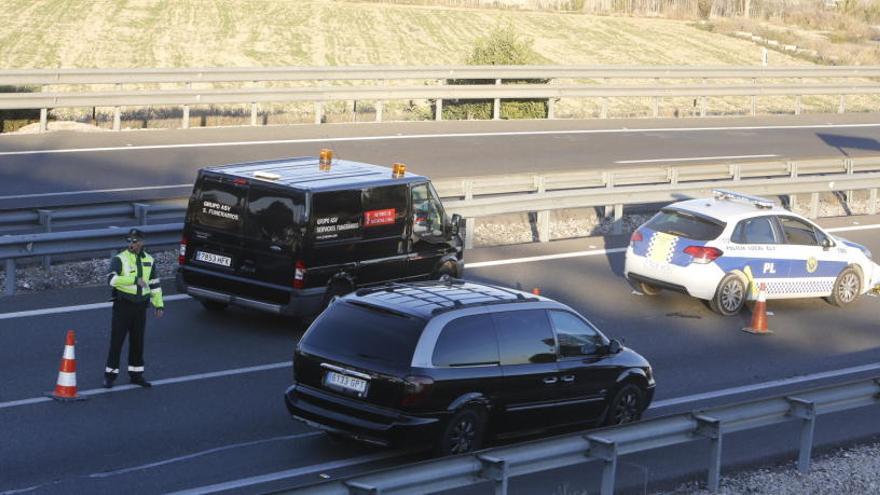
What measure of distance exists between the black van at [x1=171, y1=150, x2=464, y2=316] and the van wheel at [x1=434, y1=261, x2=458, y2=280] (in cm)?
89

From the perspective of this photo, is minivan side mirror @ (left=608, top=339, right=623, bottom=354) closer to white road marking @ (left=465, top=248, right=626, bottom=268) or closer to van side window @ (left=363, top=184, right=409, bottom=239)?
van side window @ (left=363, top=184, right=409, bottom=239)

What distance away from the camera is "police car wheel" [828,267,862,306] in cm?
1955

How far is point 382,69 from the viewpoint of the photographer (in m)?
33.4

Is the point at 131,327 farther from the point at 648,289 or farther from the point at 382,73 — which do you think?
the point at 382,73

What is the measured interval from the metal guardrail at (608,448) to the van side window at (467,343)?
1079 millimetres

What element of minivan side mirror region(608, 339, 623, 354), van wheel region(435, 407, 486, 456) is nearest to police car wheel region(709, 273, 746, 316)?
minivan side mirror region(608, 339, 623, 354)

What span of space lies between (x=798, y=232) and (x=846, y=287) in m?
1.05

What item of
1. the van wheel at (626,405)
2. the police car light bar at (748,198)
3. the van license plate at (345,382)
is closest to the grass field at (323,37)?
the police car light bar at (748,198)

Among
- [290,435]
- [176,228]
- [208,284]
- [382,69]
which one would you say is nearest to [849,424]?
[290,435]

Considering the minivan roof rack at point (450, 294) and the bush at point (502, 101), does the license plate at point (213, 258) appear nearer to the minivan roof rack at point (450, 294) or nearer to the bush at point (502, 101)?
the minivan roof rack at point (450, 294)

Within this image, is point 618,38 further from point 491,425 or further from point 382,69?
point 491,425

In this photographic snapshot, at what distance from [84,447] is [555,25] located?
46715mm

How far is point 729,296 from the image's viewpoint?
1850cm

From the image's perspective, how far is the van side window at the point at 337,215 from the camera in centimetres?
1547
